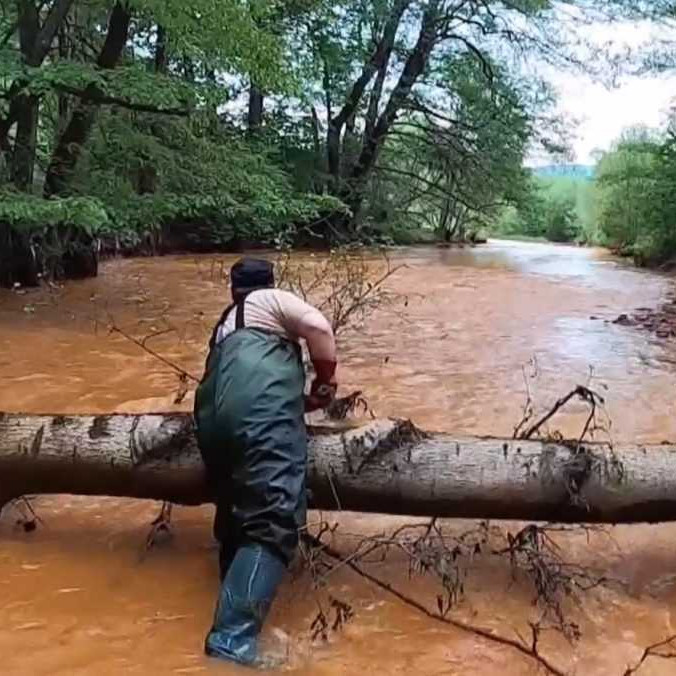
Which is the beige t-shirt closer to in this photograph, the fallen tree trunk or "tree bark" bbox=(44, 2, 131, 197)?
the fallen tree trunk

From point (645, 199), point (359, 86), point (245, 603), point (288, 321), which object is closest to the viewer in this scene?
point (245, 603)

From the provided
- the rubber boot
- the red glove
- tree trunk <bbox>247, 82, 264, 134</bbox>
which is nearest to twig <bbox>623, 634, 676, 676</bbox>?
the rubber boot

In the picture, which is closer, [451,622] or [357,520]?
[451,622]

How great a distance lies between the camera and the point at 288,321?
2945 mm

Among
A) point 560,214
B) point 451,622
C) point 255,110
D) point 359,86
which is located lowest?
point 451,622

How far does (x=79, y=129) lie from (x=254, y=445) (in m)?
7.50

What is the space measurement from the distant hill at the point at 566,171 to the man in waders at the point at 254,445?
2165cm

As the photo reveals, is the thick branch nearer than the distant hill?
Yes

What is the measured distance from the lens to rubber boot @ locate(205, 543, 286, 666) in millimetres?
2426

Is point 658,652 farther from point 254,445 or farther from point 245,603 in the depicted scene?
point 254,445

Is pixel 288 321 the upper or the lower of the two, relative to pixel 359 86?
lower

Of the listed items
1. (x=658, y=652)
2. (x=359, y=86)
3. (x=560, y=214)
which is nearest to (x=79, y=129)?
(x=658, y=652)

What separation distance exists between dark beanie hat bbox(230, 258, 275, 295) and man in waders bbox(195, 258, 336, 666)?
0.02 meters

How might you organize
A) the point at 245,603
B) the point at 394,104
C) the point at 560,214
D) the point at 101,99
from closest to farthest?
the point at 245,603 < the point at 101,99 < the point at 394,104 < the point at 560,214
